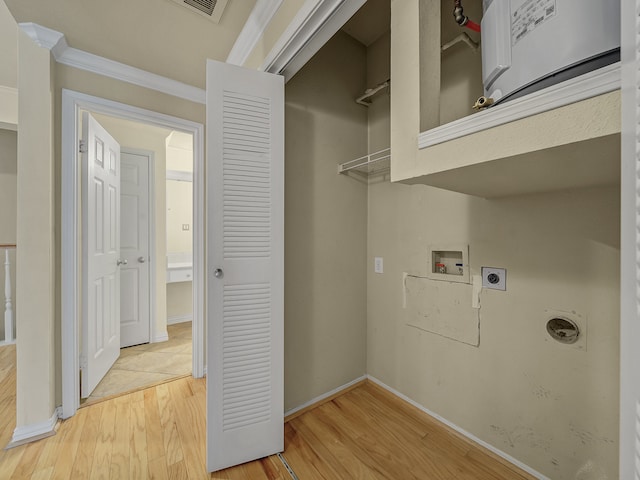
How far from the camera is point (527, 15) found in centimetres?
73

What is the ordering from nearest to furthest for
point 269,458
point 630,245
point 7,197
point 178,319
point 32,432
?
point 630,245, point 269,458, point 32,432, point 7,197, point 178,319

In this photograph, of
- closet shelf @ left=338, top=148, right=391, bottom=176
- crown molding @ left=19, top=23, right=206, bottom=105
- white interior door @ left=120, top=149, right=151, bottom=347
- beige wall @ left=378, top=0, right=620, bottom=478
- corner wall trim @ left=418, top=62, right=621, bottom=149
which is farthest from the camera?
white interior door @ left=120, top=149, right=151, bottom=347

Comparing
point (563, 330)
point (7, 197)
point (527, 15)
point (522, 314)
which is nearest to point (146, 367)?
point (7, 197)

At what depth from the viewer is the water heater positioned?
2.06ft

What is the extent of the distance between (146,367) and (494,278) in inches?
108

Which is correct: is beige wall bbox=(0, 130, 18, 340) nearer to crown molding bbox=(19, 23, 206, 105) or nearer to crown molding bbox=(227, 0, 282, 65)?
crown molding bbox=(19, 23, 206, 105)

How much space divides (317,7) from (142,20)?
1.08 metres

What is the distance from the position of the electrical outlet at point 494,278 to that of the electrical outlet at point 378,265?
72cm

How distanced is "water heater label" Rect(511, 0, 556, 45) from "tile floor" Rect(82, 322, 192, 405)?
282cm

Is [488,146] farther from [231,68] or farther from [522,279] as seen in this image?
[231,68]

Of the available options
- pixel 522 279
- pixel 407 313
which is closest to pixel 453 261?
pixel 522 279

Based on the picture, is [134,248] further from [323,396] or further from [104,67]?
[323,396]

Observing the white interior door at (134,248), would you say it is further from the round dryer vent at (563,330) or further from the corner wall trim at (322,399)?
the round dryer vent at (563,330)

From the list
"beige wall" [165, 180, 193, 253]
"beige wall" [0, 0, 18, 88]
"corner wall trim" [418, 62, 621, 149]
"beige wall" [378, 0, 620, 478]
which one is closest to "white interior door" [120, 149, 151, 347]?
"beige wall" [165, 180, 193, 253]
